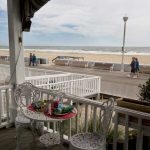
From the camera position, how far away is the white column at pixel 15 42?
151 inches

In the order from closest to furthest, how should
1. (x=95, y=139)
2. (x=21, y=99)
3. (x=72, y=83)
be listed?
(x=95, y=139) → (x=21, y=99) → (x=72, y=83)

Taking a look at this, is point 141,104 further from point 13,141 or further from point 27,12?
point 27,12

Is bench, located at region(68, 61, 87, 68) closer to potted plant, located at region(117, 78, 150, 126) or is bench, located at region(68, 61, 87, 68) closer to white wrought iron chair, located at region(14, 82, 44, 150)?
white wrought iron chair, located at region(14, 82, 44, 150)

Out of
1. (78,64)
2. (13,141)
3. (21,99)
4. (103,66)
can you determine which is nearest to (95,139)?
(21,99)

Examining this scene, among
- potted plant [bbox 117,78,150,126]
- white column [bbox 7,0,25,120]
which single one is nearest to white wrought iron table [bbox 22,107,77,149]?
potted plant [bbox 117,78,150,126]

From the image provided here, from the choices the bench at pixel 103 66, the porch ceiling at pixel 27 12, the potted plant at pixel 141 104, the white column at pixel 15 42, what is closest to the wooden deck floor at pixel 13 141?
the white column at pixel 15 42

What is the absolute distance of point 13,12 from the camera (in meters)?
3.81

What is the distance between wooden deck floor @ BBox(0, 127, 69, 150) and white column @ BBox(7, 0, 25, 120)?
Result: 886 millimetres

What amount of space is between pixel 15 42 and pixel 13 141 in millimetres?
1694

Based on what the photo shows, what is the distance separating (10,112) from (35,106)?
5.48ft

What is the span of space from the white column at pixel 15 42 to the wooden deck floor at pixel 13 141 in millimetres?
886

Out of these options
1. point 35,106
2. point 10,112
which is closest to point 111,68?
point 10,112

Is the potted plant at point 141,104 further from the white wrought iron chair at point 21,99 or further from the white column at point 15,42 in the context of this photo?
the white column at point 15,42

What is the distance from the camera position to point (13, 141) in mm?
3570
